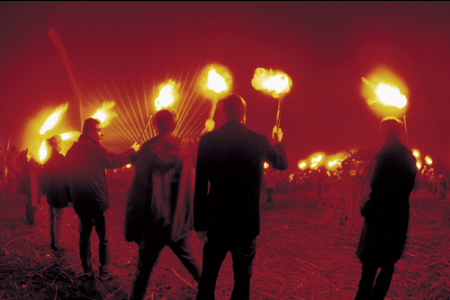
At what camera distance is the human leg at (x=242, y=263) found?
2357 mm

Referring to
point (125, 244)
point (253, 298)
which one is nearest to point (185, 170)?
point (253, 298)

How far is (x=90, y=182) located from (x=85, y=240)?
80cm

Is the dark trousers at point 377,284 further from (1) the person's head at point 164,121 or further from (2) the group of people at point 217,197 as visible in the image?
(1) the person's head at point 164,121

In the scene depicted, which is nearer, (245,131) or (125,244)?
(245,131)

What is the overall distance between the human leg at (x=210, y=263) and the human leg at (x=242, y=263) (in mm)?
102

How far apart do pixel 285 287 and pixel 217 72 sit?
12.9 ft

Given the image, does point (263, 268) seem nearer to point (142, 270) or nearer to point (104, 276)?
point (104, 276)

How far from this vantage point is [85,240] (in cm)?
395

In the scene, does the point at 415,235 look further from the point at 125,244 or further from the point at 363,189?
the point at 125,244

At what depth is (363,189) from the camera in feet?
24.3

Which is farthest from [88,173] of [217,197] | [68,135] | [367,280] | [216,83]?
[68,135]

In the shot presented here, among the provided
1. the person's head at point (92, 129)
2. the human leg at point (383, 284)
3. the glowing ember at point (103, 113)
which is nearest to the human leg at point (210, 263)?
the human leg at point (383, 284)

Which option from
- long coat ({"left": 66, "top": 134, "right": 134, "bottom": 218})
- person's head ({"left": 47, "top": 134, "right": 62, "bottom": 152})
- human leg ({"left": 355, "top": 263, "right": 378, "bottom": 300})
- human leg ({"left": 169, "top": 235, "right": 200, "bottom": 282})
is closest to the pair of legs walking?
person's head ({"left": 47, "top": 134, "right": 62, "bottom": 152})

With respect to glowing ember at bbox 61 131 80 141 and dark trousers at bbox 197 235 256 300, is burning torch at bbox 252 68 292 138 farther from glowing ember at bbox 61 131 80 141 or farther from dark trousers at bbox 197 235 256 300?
glowing ember at bbox 61 131 80 141
